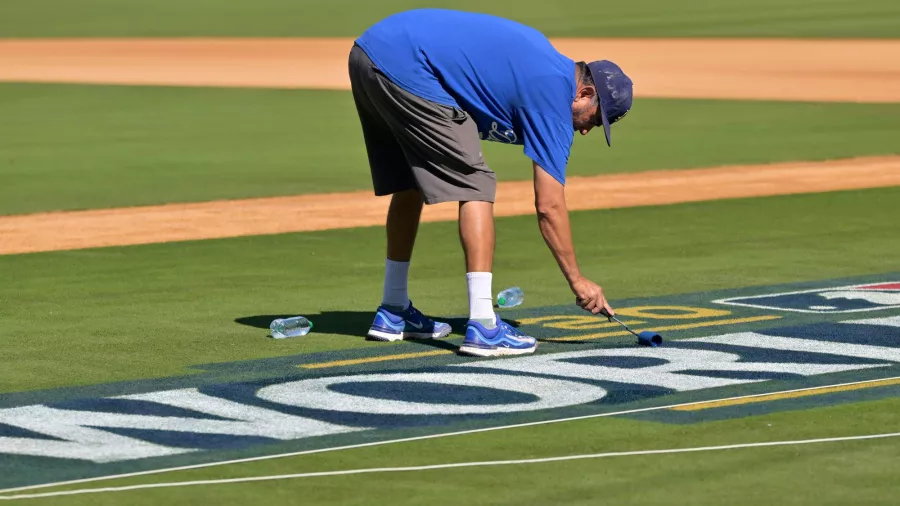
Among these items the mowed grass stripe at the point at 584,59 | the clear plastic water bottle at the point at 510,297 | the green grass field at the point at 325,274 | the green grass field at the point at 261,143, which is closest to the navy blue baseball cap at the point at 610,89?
the green grass field at the point at 325,274

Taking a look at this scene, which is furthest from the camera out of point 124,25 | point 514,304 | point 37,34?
point 124,25

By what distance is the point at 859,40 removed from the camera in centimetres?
4809

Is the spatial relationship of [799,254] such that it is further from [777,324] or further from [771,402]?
[771,402]

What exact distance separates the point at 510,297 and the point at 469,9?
1998 inches

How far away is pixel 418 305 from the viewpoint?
1079 cm

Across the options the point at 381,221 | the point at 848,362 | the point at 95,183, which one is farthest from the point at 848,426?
the point at 95,183

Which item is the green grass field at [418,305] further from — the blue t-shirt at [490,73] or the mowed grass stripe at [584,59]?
the mowed grass stripe at [584,59]

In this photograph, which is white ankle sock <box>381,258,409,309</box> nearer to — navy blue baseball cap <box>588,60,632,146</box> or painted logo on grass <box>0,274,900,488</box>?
painted logo on grass <box>0,274,900,488</box>

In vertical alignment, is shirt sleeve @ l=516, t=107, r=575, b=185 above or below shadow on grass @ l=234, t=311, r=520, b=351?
above

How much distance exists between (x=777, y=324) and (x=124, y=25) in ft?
164

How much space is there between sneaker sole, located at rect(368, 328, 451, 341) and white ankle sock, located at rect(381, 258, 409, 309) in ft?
0.51

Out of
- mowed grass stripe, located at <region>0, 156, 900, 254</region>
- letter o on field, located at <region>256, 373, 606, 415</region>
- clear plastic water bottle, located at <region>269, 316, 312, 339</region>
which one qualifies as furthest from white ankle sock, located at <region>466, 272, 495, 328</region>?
mowed grass stripe, located at <region>0, 156, 900, 254</region>

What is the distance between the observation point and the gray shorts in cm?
880

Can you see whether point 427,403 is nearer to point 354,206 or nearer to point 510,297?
point 510,297
